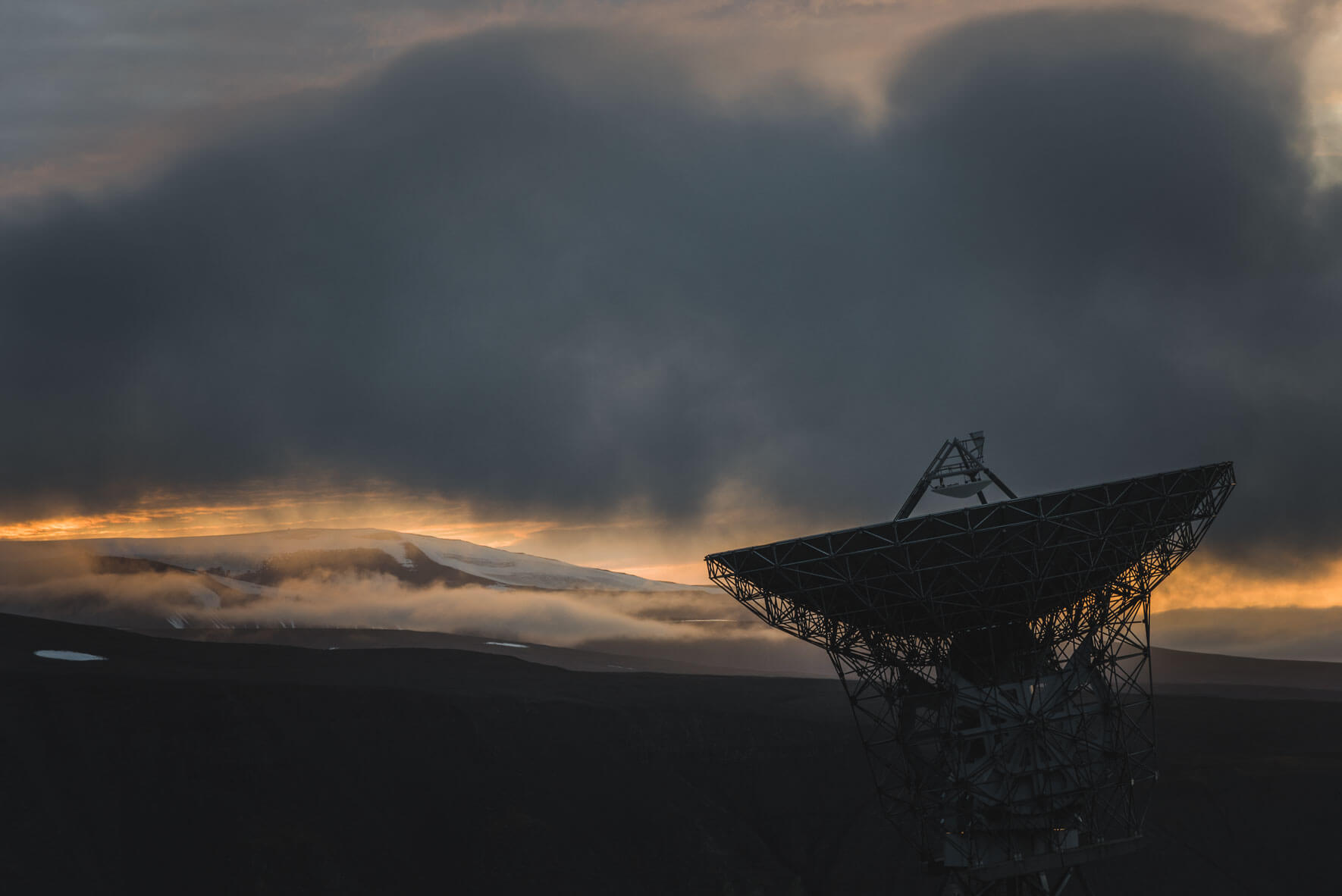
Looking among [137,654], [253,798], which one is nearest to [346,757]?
[253,798]

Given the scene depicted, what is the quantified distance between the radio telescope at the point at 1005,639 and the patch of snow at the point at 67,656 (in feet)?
370

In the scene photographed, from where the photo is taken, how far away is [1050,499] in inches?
1581

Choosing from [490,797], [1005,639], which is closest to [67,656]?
[490,797]

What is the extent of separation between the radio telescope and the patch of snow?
112795 millimetres

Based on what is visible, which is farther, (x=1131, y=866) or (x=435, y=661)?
(x=435, y=661)

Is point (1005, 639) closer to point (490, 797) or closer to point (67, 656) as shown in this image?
point (490, 797)

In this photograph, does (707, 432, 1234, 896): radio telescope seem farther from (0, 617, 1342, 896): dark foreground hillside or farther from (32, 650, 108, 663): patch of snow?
(32, 650, 108, 663): patch of snow

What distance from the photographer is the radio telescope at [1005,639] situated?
41.0 m

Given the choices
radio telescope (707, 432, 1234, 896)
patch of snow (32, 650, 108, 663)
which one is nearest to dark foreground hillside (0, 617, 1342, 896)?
patch of snow (32, 650, 108, 663)

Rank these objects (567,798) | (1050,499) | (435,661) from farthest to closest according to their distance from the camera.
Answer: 1. (435,661)
2. (567,798)
3. (1050,499)

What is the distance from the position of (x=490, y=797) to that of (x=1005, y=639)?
63.3 meters

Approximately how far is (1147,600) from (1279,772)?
68940 mm

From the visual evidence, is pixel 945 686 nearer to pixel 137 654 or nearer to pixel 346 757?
pixel 346 757

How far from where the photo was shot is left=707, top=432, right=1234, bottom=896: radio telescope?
135 feet
